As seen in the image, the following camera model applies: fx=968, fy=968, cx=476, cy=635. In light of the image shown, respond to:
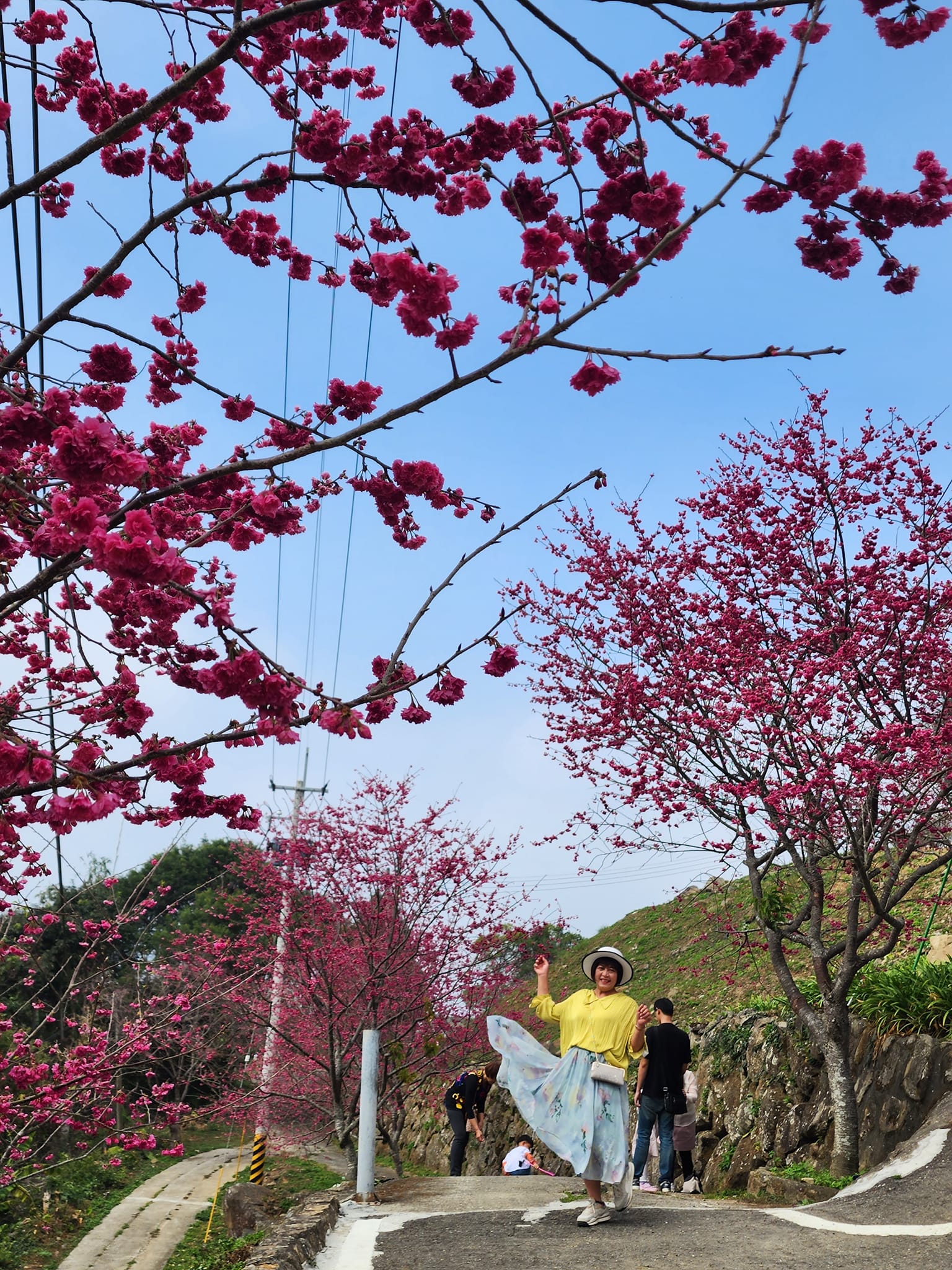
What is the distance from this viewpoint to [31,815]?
413cm

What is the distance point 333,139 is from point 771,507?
255 inches

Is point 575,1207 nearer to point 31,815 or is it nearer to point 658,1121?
point 658,1121

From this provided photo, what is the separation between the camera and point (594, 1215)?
17.8ft

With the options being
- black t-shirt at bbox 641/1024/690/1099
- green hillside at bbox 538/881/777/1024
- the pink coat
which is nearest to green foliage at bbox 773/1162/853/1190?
the pink coat

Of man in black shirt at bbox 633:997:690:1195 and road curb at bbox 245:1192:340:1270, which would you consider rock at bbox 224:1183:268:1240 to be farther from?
road curb at bbox 245:1192:340:1270

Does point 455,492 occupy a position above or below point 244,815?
above

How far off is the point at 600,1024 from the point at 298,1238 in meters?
1.92

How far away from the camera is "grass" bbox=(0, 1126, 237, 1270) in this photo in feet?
42.4

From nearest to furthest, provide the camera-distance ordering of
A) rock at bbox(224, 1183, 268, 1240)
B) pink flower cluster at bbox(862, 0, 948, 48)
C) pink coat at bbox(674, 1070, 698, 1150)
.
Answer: pink flower cluster at bbox(862, 0, 948, 48) < pink coat at bbox(674, 1070, 698, 1150) < rock at bbox(224, 1183, 268, 1240)

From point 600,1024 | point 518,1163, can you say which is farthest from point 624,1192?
point 518,1163

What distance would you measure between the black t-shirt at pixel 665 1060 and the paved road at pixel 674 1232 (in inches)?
48.7

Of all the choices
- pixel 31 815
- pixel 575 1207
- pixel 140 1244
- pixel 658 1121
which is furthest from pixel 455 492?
pixel 140 1244

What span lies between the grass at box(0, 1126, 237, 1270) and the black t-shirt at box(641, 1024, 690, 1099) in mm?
5467

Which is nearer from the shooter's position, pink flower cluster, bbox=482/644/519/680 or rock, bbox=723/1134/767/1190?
pink flower cluster, bbox=482/644/519/680
